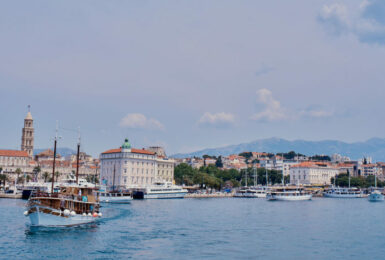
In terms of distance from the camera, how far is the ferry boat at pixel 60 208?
146ft

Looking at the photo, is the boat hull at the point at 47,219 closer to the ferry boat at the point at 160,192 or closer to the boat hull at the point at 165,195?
the ferry boat at the point at 160,192

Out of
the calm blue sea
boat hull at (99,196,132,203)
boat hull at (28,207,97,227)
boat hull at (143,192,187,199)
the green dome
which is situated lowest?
the calm blue sea

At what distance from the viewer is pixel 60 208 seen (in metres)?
45.7

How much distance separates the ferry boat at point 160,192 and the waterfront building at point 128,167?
48.9 ft

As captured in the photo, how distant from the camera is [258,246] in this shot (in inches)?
1502

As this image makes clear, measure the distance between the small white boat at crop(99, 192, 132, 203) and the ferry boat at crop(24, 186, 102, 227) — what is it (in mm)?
48590

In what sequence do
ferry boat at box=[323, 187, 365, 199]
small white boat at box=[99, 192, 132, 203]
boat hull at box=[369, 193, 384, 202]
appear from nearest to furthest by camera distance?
1. small white boat at box=[99, 192, 132, 203]
2. boat hull at box=[369, 193, 384, 202]
3. ferry boat at box=[323, 187, 365, 199]

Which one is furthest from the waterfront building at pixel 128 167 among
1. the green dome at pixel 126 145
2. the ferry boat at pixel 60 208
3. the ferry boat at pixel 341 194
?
the ferry boat at pixel 60 208

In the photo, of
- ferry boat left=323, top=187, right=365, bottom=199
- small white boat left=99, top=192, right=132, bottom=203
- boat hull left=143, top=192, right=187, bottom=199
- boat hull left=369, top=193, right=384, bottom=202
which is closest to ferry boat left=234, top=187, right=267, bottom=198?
ferry boat left=323, top=187, right=365, bottom=199

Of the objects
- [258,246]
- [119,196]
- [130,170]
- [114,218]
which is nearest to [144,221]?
[114,218]

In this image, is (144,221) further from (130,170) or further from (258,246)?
(130,170)

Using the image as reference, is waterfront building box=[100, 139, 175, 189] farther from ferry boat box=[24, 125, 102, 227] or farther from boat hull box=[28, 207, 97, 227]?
boat hull box=[28, 207, 97, 227]

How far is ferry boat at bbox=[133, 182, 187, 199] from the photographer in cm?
11903

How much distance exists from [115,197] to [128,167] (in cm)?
4394
